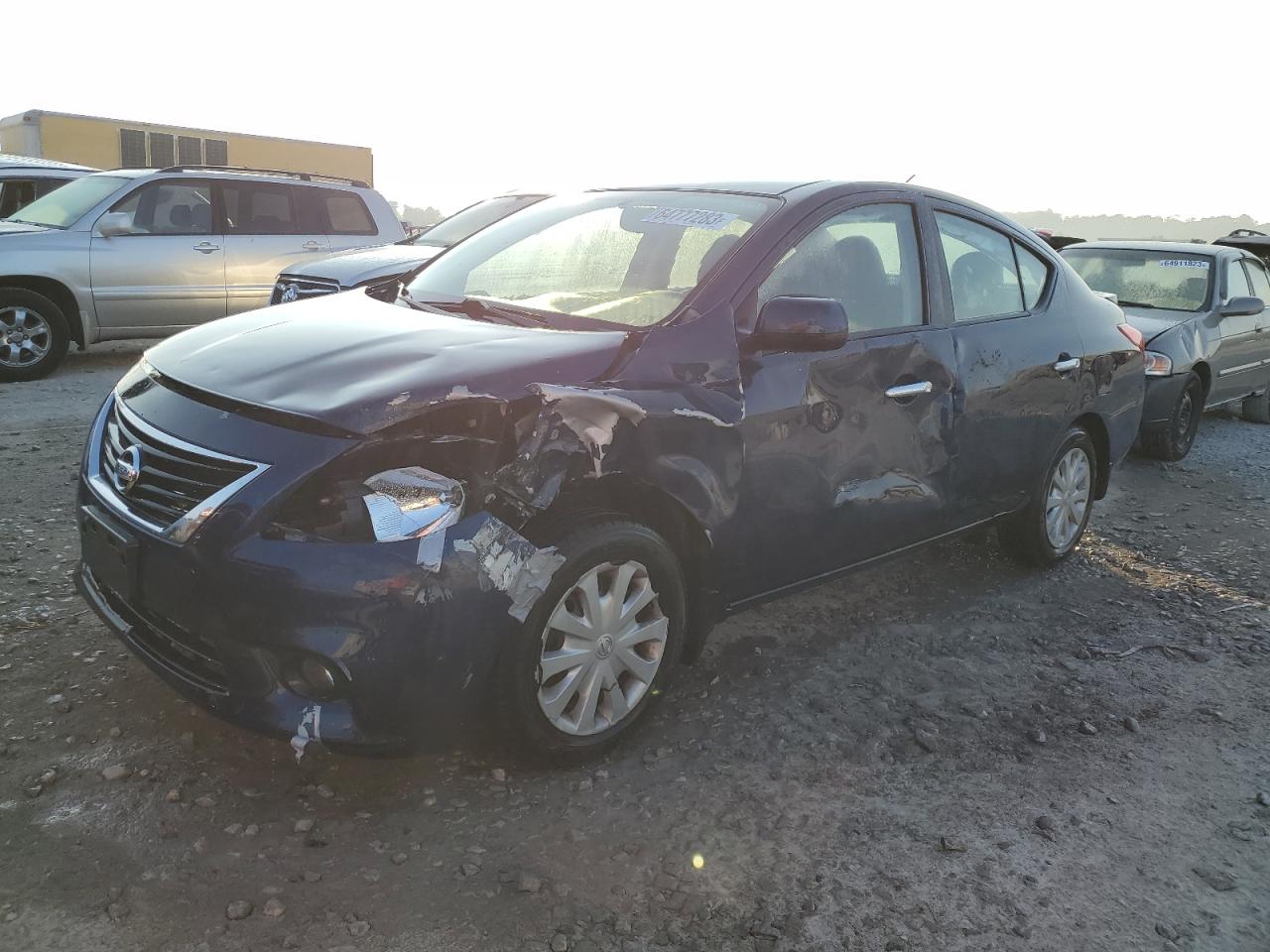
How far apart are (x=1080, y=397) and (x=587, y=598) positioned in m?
2.89

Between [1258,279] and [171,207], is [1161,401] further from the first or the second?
[171,207]

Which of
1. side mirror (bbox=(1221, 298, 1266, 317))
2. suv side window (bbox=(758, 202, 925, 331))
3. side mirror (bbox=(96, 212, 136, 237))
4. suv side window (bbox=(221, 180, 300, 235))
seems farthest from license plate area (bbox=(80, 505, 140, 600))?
side mirror (bbox=(1221, 298, 1266, 317))

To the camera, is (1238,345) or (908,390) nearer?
(908,390)

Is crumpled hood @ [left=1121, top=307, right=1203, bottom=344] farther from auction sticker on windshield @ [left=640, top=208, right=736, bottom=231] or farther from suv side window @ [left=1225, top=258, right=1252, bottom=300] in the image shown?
auction sticker on windshield @ [left=640, top=208, right=736, bottom=231]

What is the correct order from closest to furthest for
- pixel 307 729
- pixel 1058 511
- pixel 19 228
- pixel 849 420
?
pixel 307 729
pixel 849 420
pixel 1058 511
pixel 19 228

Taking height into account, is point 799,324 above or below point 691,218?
below

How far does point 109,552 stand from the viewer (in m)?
2.85

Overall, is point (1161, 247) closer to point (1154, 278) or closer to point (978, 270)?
point (1154, 278)

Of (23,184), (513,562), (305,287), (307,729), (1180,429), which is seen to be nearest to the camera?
(307,729)

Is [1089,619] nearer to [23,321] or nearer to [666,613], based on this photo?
[666,613]

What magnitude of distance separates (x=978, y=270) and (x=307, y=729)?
3.13 meters

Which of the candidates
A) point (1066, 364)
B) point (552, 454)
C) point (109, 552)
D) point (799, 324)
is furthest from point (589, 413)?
point (1066, 364)

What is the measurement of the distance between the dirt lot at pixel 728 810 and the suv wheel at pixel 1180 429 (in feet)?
11.6

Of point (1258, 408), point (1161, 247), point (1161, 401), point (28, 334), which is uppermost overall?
point (1161, 247)
